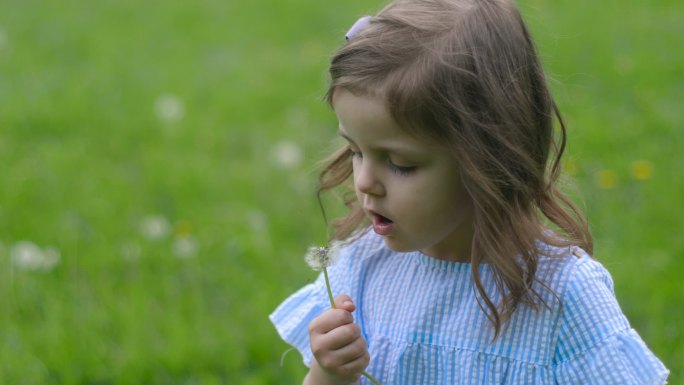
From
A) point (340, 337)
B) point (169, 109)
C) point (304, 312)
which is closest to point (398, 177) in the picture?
point (340, 337)

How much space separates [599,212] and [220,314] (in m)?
1.43

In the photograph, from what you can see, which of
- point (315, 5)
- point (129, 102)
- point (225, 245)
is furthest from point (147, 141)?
point (315, 5)

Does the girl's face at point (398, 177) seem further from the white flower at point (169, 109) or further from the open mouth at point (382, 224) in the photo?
the white flower at point (169, 109)

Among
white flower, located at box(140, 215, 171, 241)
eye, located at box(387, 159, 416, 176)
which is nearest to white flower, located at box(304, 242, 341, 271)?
eye, located at box(387, 159, 416, 176)

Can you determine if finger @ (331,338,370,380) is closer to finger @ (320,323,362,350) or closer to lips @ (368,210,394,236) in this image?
finger @ (320,323,362,350)

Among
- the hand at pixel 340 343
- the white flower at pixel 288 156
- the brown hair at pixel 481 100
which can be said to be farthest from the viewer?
the white flower at pixel 288 156

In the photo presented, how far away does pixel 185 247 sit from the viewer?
3.42 m

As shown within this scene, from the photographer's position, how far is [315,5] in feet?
23.1

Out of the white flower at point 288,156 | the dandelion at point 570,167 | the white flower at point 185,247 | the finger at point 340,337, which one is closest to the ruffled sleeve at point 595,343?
the finger at point 340,337

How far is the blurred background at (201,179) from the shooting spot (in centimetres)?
290

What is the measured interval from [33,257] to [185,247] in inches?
19.8

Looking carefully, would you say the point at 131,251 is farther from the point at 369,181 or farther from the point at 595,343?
the point at 595,343

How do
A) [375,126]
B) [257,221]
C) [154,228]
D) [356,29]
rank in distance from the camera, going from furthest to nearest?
[257,221], [154,228], [356,29], [375,126]

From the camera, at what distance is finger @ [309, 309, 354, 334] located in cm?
173
